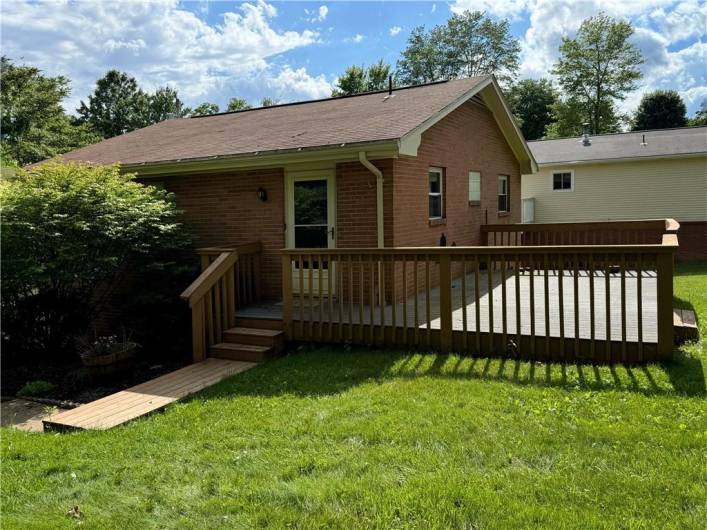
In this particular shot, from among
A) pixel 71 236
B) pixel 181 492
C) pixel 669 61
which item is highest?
pixel 669 61

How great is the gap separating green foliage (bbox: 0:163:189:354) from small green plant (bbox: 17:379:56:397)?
1480 millimetres

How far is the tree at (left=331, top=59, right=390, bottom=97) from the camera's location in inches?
1357

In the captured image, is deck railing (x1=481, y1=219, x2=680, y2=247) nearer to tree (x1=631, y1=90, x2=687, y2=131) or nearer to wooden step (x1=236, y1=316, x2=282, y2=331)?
wooden step (x1=236, y1=316, x2=282, y2=331)

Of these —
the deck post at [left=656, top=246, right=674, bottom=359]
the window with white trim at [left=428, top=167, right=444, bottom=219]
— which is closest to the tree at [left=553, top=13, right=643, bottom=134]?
the window with white trim at [left=428, top=167, right=444, bottom=219]

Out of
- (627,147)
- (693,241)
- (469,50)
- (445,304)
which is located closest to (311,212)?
(445,304)

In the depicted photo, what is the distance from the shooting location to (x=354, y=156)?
26.6 feet

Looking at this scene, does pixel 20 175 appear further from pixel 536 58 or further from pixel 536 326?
pixel 536 58

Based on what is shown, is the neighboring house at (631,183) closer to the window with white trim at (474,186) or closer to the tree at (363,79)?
the window with white trim at (474,186)

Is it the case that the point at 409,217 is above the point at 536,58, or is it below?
below

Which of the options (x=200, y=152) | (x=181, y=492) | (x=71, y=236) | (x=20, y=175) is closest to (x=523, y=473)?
(x=181, y=492)

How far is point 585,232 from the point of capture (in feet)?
40.8

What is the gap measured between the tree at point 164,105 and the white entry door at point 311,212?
42701 millimetres

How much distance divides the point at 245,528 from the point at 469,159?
10063 mm

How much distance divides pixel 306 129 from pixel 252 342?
4.06 meters
